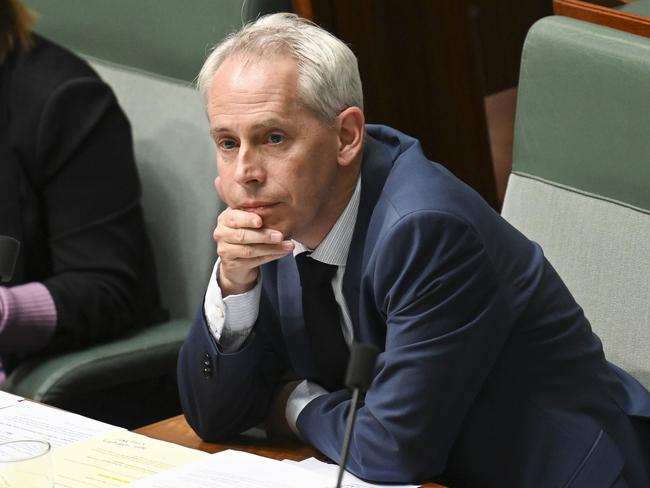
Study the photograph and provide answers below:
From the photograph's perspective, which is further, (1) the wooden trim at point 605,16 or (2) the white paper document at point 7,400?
(1) the wooden trim at point 605,16

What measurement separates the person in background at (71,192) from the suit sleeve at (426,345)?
2.99ft

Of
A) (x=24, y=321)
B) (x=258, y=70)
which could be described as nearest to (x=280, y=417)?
(x=258, y=70)

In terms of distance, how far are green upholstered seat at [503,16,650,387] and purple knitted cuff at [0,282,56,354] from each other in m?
0.86

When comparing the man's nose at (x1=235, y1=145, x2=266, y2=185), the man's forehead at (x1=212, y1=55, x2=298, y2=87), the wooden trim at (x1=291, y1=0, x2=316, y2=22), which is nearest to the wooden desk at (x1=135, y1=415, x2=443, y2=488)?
the man's nose at (x1=235, y1=145, x2=266, y2=185)

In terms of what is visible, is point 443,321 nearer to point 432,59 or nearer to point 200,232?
point 200,232

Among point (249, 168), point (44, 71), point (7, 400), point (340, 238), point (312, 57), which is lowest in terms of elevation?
point (7, 400)

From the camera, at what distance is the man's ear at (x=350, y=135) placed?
63.9 inches

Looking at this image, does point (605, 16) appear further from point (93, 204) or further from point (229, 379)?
point (93, 204)

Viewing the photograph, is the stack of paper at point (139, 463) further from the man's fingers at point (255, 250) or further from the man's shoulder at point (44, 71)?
the man's shoulder at point (44, 71)

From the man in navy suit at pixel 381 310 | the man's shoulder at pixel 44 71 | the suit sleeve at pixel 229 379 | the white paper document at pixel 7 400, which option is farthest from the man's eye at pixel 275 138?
the man's shoulder at pixel 44 71

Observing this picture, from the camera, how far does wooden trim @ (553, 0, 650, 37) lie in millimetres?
1942

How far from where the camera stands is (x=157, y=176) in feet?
8.23

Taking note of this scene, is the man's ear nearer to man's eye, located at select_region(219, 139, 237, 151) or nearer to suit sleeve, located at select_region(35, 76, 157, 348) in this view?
man's eye, located at select_region(219, 139, 237, 151)

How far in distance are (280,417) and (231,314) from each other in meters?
0.15
